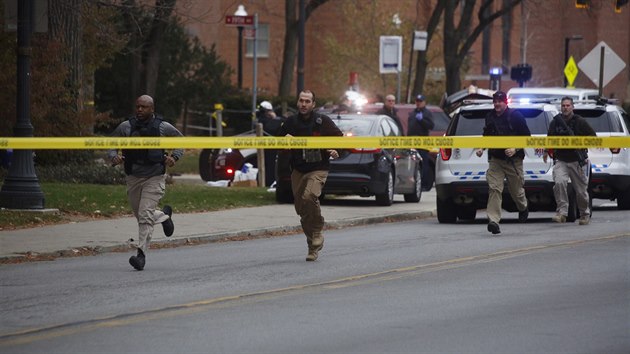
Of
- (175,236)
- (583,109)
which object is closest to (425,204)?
(583,109)

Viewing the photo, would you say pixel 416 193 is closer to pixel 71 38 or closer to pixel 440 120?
pixel 440 120

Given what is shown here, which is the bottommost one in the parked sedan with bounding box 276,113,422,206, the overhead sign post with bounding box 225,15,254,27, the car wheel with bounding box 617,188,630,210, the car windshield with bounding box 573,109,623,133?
the car wheel with bounding box 617,188,630,210

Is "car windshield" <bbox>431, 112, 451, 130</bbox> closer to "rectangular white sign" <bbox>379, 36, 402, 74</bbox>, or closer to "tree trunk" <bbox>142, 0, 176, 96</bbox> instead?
"rectangular white sign" <bbox>379, 36, 402, 74</bbox>

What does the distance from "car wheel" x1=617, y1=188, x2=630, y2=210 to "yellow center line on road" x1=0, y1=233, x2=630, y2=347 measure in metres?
7.74

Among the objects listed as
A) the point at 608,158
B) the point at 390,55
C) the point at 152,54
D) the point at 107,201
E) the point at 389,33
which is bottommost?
the point at 107,201

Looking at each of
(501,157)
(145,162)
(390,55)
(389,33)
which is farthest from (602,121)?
(389,33)

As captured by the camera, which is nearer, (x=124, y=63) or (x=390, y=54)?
(x=390, y=54)

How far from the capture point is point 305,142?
51.0 ft

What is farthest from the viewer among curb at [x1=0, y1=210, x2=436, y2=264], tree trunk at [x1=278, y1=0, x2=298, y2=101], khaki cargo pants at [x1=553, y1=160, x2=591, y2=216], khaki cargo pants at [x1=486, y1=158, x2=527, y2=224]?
tree trunk at [x1=278, y1=0, x2=298, y2=101]

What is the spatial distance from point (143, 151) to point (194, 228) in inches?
178

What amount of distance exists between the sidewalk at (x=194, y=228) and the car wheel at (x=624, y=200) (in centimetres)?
310

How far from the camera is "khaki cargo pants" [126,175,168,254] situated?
1459cm

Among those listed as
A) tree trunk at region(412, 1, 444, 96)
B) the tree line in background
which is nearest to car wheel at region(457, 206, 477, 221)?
the tree line in background

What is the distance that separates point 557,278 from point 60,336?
5260 millimetres
